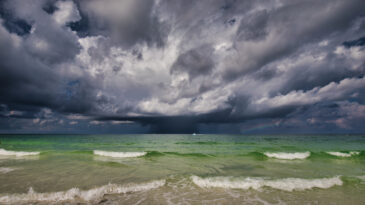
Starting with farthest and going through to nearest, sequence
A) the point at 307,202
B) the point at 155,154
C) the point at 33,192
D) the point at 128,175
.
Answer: the point at 155,154 < the point at 128,175 < the point at 33,192 < the point at 307,202

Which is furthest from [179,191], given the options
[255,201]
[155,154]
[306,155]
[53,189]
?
[306,155]

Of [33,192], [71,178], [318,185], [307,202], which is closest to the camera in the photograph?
[307,202]

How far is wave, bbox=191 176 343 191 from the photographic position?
282 inches

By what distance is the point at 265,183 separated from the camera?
7480 millimetres

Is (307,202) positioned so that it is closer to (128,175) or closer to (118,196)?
(118,196)

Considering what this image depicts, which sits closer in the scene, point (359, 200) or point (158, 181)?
point (359, 200)

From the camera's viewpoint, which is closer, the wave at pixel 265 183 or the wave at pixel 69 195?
the wave at pixel 69 195

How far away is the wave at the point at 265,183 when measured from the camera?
7.17 meters

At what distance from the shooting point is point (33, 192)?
6188 millimetres

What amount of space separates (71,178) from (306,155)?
20.7 meters

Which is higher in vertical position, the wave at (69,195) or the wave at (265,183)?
the wave at (69,195)

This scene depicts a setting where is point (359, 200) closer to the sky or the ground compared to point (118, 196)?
closer to the ground

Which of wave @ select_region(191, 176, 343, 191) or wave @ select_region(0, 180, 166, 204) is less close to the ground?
wave @ select_region(0, 180, 166, 204)

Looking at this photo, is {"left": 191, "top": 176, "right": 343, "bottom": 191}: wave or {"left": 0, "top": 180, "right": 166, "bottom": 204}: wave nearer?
{"left": 0, "top": 180, "right": 166, "bottom": 204}: wave
